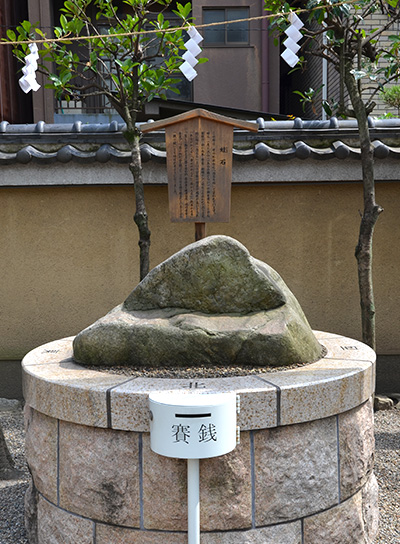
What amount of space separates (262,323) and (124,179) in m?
Result: 2.95

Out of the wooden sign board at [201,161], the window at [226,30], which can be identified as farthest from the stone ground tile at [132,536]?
the window at [226,30]

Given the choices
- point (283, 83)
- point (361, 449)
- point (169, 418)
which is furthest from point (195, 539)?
point (283, 83)

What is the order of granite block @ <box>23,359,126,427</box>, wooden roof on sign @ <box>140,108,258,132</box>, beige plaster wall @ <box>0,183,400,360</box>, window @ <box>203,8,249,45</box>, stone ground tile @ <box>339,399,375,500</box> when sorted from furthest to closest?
window @ <box>203,8,249,45</box> → beige plaster wall @ <box>0,183,400,360</box> → wooden roof on sign @ <box>140,108,258,132</box> → stone ground tile @ <box>339,399,375,500</box> → granite block @ <box>23,359,126,427</box>

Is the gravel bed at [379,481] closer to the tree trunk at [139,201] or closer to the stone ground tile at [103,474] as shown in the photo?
the stone ground tile at [103,474]

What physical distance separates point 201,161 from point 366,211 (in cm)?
172

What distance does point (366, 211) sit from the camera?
16.5 feet

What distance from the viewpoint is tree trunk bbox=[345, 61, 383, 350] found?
16.2 ft

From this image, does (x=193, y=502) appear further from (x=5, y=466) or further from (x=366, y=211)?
(x=366, y=211)

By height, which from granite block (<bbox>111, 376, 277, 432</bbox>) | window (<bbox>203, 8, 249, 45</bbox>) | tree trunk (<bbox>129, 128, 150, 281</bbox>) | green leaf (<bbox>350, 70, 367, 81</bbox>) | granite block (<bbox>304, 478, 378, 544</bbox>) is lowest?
granite block (<bbox>304, 478, 378, 544</bbox>)

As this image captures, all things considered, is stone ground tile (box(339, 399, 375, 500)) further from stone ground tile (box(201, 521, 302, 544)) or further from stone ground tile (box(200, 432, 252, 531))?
stone ground tile (box(200, 432, 252, 531))

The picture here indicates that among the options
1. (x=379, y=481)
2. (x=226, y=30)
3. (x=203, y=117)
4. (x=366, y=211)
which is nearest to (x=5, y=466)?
(x=379, y=481)

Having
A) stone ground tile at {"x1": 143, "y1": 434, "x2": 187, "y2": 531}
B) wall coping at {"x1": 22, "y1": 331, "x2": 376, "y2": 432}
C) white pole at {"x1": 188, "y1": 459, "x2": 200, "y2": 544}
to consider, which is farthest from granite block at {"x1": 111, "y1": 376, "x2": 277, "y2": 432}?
white pole at {"x1": 188, "y1": 459, "x2": 200, "y2": 544}

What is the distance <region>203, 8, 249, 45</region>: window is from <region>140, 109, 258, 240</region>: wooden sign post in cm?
692

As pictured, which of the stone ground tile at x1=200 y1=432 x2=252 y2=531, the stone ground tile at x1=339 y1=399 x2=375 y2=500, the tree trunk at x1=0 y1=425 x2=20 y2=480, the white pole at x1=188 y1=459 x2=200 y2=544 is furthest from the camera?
the tree trunk at x1=0 y1=425 x2=20 y2=480
